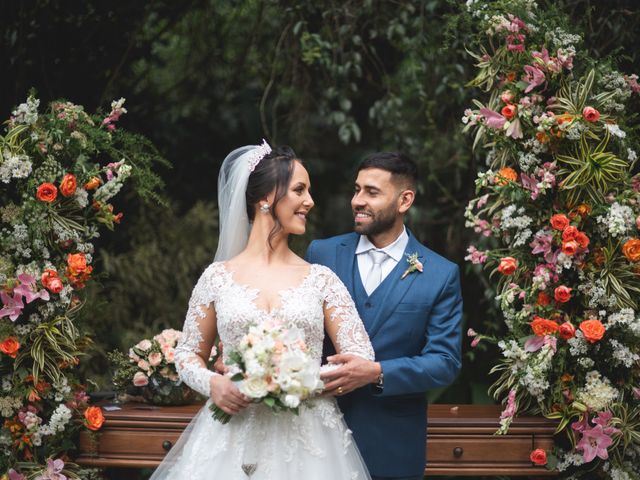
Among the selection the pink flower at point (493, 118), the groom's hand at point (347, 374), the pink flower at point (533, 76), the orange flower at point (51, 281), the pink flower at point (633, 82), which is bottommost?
the groom's hand at point (347, 374)

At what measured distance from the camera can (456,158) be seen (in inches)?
236

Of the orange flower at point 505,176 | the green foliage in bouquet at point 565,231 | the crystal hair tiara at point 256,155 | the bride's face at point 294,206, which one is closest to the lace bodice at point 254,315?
the bride's face at point 294,206

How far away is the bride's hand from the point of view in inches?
127

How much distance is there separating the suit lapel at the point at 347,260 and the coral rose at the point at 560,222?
884 mm

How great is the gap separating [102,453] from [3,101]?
2385 mm

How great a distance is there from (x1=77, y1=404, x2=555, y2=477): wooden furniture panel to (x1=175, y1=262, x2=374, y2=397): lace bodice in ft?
3.30

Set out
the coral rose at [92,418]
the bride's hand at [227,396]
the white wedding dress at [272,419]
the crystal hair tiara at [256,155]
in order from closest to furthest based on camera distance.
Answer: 1. the bride's hand at [227,396]
2. the white wedding dress at [272,419]
3. the crystal hair tiara at [256,155]
4. the coral rose at [92,418]

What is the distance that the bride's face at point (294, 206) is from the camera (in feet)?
11.7

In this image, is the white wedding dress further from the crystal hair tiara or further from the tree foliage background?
the tree foliage background

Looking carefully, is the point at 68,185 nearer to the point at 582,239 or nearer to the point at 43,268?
the point at 43,268

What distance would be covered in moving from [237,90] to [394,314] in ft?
13.1

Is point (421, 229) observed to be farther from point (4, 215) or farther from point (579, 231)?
point (4, 215)

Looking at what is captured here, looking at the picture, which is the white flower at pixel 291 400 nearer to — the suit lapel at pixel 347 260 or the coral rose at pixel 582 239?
the suit lapel at pixel 347 260

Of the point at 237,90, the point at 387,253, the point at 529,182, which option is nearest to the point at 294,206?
the point at 387,253
